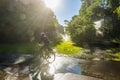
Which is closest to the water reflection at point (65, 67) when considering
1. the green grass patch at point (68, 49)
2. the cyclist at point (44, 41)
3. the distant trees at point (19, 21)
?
the cyclist at point (44, 41)

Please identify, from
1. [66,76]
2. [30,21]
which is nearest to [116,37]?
[30,21]

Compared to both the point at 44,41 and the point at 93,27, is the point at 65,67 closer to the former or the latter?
the point at 44,41

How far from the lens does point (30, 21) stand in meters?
41.5

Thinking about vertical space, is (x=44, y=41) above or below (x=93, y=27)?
below

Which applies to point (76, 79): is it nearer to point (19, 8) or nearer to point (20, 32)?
point (20, 32)

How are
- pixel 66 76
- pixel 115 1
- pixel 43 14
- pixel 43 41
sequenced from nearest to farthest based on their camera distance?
pixel 66 76 → pixel 43 41 → pixel 43 14 → pixel 115 1

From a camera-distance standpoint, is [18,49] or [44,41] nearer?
[44,41]

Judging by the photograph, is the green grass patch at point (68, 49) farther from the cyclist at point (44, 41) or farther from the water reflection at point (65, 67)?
the cyclist at point (44, 41)

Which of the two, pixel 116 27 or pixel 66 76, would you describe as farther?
pixel 116 27

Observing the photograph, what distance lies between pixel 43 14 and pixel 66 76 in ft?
124

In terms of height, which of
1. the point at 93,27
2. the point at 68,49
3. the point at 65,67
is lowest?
the point at 65,67

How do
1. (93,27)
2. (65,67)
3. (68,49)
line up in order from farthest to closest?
(93,27)
(68,49)
(65,67)

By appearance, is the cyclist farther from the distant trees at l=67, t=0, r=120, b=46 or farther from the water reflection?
the distant trees at l=67, t=0, r=120, b=46

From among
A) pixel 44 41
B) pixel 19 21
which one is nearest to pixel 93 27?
pixel 19 21
